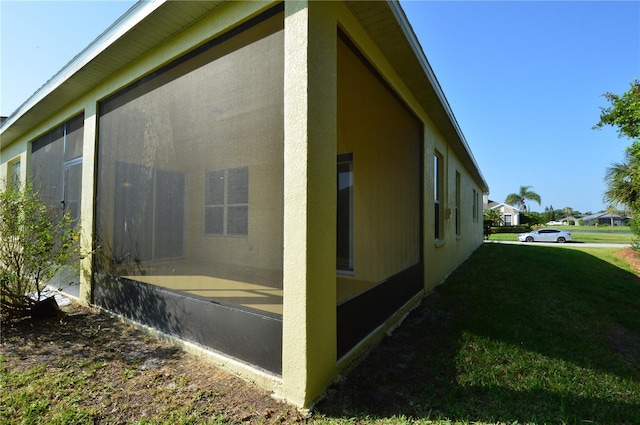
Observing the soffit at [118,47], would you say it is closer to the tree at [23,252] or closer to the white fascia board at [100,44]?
the white fascia board at [100,44]

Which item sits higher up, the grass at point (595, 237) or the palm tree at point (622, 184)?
the palm tree at point (622, 184)

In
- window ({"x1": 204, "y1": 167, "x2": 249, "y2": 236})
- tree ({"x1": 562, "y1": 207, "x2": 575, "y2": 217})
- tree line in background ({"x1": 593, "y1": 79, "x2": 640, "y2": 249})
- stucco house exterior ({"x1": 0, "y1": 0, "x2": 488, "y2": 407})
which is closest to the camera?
stucco house exterior ({"x1": 0, "y1": 0, "x2": 488, "y2": 407})

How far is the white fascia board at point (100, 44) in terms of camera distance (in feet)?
9.98

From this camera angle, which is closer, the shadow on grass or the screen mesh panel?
the shadow on grass

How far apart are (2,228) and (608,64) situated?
19.2 meters

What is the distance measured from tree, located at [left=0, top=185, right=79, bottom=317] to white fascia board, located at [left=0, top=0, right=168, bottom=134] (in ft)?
6.40

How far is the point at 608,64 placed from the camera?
38.2 ft

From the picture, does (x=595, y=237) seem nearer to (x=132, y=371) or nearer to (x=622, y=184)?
(x=622, y=184)

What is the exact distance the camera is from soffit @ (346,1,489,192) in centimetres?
277

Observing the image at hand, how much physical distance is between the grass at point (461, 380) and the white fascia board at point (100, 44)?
3653mm

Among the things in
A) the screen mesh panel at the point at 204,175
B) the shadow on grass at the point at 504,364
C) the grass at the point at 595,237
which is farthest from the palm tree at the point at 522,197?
the screen mesh panel at the point at 204,175

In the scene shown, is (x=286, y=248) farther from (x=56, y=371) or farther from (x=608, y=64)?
(x=608, y=64)

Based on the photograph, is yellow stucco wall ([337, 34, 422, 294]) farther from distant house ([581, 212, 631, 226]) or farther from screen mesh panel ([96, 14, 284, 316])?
distant house ([581, 212, 631, 226])

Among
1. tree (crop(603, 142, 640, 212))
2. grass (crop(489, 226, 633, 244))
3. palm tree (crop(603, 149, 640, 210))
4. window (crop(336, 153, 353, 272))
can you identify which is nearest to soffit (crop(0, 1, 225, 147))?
window (crop(336, 153, 353, 272))
